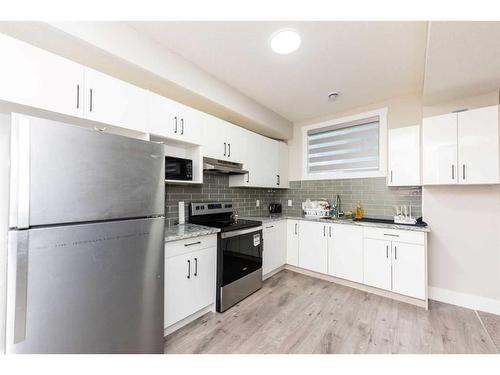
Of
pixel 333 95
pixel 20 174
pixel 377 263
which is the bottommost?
pixel 377 263

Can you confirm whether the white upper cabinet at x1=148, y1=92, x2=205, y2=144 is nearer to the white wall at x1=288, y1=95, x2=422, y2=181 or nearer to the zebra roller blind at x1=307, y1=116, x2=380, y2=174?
the white wall at x1=288, y1=95, x2=422, y2=181

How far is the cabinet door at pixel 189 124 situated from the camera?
220 centimetres

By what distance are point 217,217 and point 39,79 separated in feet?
6.97

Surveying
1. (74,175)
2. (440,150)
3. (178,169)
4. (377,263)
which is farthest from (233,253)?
(440,150)

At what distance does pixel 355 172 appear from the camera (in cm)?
336

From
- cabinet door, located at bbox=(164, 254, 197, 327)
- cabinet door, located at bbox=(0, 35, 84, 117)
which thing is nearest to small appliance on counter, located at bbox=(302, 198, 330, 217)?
cabinet door, located at bbox=(164, 254, 197, 327)

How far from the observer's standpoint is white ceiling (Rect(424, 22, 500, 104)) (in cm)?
144

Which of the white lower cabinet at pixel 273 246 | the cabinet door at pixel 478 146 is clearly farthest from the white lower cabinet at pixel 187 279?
the cabinet door at pixel 478 146

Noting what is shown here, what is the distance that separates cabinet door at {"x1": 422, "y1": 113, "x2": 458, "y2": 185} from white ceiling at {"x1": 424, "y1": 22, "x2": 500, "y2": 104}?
29 centimetres

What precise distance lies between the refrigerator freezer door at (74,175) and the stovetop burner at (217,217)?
3.53 feet

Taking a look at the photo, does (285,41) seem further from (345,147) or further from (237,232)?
(345,147)
